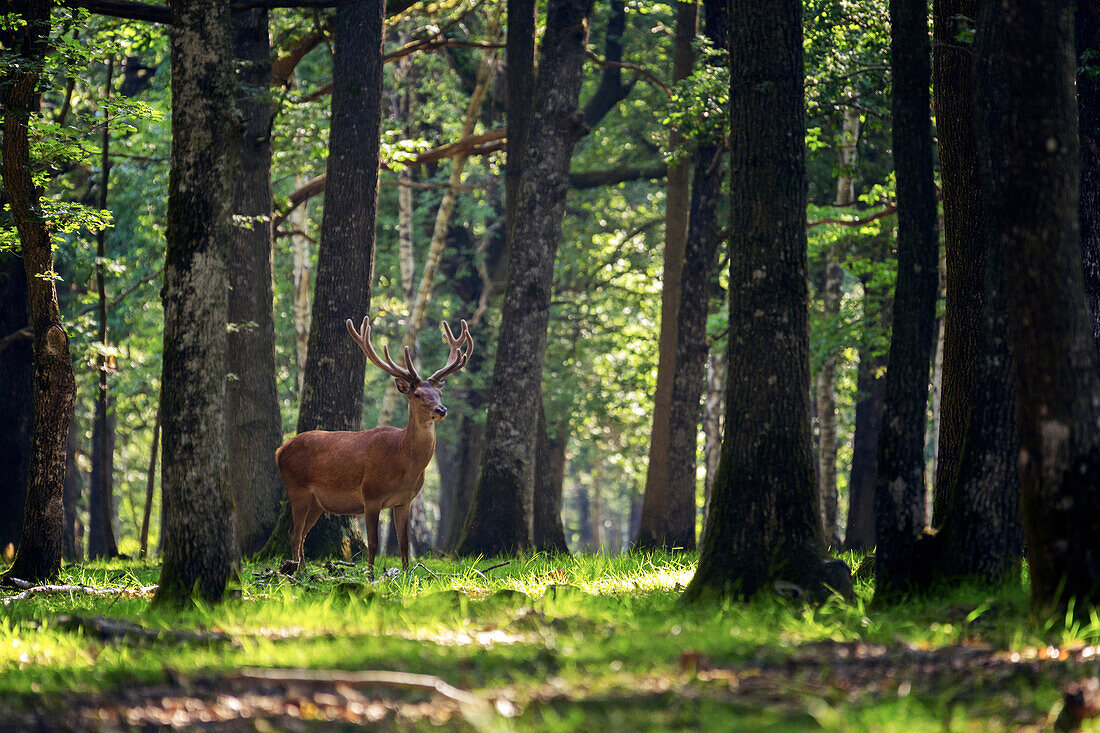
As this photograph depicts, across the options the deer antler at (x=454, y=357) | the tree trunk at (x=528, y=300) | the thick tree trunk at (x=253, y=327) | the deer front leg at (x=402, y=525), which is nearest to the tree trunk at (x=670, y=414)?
the tree trunk at (x=528, y=300)

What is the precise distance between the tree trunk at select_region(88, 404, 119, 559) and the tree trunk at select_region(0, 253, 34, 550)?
1.13 metres

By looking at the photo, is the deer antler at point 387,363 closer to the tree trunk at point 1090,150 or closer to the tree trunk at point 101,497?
the tree trunk at point 101,497

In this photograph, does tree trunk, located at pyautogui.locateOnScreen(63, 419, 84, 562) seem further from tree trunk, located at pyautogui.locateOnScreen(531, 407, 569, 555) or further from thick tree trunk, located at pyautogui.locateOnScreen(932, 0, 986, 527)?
thick tree trunk, located at pyautogui.locateOnScreen(932, 0, 986, 527)

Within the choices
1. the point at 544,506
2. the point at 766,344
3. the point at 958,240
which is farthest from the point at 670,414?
the point at 766,344

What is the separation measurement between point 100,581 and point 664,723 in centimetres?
842

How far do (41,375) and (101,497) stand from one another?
9.47 meters

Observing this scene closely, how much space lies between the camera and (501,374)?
14289 millimetres

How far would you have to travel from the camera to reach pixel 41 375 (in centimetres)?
1098

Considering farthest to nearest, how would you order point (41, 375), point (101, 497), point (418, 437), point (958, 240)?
point (101, 497) < point (418, 437) < point (41, 375) < point (958, 240)

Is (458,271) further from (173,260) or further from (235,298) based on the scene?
(173,260)

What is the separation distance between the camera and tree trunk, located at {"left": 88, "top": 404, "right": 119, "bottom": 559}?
16.2 m

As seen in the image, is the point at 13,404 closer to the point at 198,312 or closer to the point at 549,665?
the point at 198,312

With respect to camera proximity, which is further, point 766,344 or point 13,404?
point 13,404

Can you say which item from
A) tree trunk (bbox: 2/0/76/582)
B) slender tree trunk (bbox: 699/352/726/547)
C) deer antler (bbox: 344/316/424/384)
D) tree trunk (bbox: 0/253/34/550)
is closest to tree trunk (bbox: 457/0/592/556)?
deer antler (bbox: 344/316/424/384)
